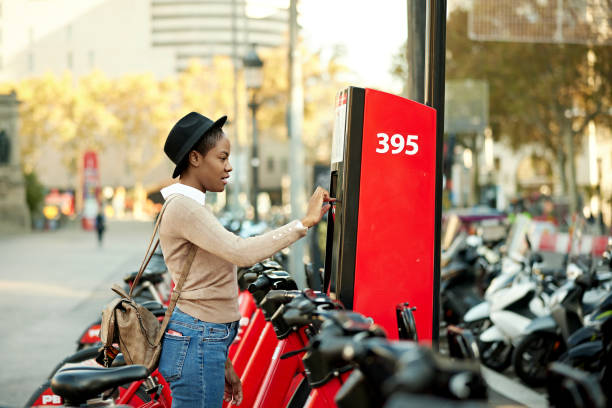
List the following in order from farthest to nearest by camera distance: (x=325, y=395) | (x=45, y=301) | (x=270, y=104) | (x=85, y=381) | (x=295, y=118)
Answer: (x=270, y=104) < (x=45, y=301) < (x=295, y=118) < (x=325, y=395) < (x=85, y=381)

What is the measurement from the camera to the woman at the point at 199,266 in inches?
111

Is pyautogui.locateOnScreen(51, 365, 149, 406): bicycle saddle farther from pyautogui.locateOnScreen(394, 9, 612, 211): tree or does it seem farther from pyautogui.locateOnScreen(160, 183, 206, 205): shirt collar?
pyautogui.locateOnScreen(394, 9, 612, 211): tree

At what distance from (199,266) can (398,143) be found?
1.03 metres

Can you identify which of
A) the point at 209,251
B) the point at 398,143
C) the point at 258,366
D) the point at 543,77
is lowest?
the point at 258,366

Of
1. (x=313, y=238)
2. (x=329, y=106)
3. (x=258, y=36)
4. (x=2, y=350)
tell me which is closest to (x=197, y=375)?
(x=2, y=350)

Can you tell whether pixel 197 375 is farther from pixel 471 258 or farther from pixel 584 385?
pixel 471 258

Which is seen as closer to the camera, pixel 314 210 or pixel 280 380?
pixel 314 210

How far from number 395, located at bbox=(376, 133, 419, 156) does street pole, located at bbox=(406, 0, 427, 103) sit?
1.16 meters

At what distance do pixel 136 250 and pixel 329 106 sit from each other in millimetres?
17516

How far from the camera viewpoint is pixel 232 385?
3.17m

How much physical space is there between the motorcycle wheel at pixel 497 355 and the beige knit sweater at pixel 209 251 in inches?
194

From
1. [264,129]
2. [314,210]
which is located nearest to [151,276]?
[314,210]

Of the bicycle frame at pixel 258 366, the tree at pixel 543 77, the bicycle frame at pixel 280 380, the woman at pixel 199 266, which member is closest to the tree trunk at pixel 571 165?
the tree at pixel 543 77

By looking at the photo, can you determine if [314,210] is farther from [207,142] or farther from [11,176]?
[11,176]
